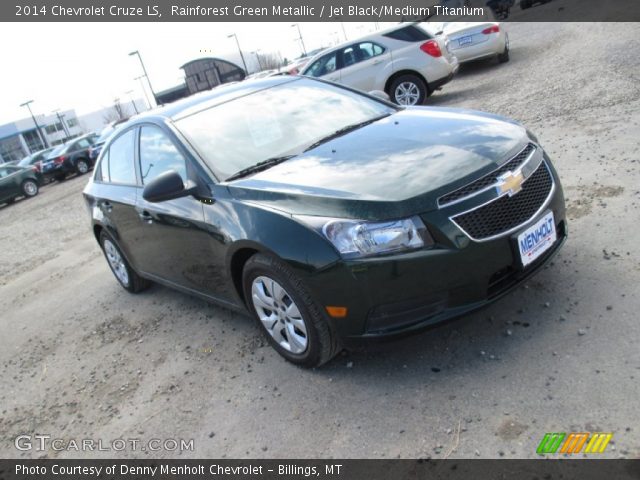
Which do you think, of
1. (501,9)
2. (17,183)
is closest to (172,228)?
(17,183)

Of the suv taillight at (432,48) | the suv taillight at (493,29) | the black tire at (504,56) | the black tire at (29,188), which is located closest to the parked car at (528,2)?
the black tire at (504,56)

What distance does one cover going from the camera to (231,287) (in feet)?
11.9

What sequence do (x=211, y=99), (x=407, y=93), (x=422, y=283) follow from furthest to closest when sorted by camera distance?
(x=407, y=93) < (x=211, y=99) < (x=422, y=283)

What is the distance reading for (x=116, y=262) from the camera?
5.75 meters

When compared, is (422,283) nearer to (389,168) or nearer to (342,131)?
(389,168)

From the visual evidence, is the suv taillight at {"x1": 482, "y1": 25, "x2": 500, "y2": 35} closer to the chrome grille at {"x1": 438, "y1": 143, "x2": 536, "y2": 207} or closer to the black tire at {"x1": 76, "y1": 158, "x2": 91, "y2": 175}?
the chrome grille at {"x1": 438, "y1": 143, "x2": 536, "y2": 207}

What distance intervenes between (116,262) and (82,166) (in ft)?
67.9

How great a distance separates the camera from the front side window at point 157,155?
12.7 ft

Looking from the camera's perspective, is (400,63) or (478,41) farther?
(478,41)

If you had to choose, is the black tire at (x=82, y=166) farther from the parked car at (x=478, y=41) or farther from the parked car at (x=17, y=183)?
the parked car at (x=478, y=41)

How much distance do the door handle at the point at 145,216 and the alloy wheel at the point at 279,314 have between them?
1.33 metres
